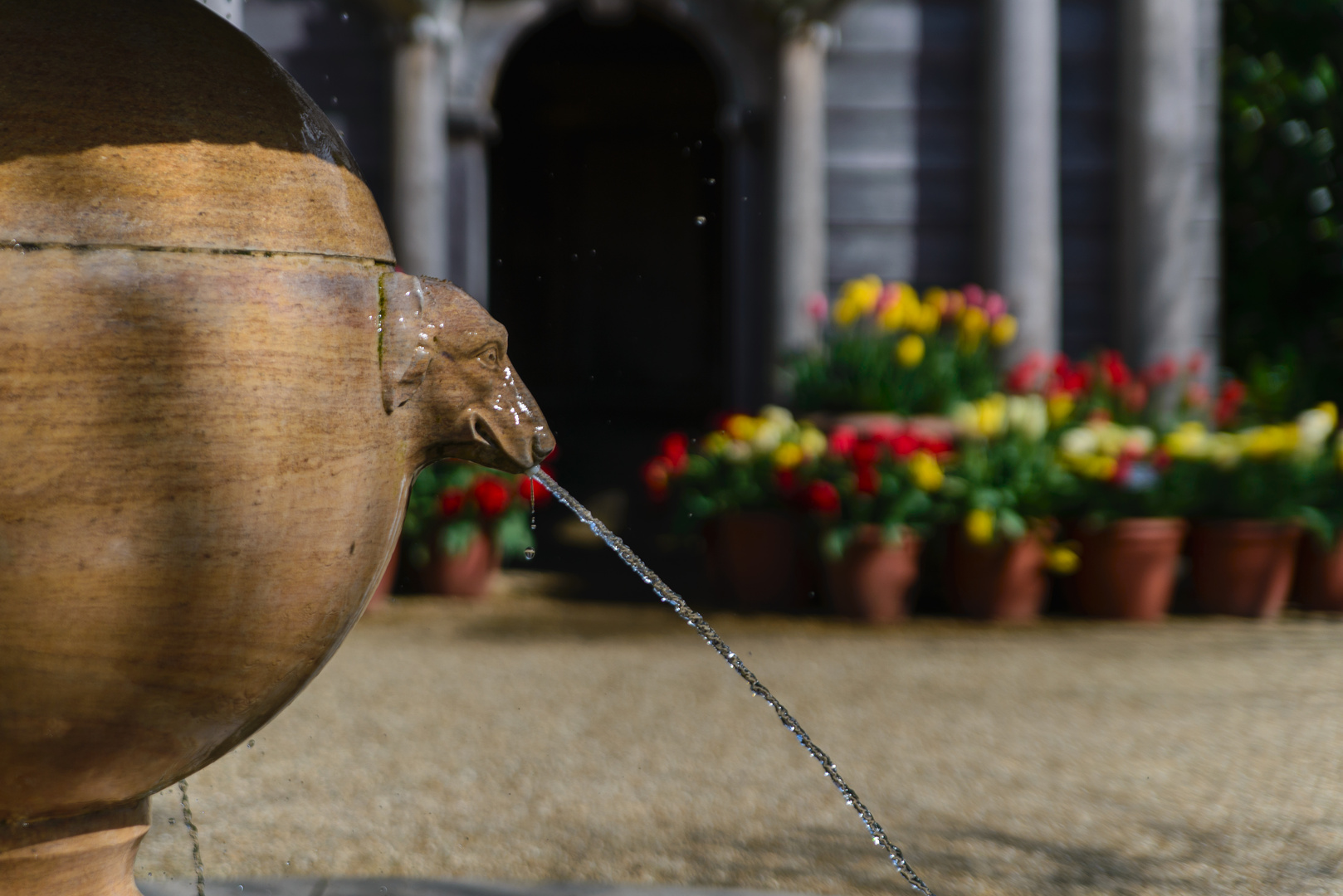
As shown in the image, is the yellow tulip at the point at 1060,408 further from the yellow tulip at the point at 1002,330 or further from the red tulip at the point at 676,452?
the red tulip at the point at 676,452

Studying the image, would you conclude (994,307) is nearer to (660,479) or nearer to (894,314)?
(894,314)

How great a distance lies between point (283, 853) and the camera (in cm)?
302

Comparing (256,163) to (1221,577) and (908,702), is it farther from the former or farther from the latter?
(1221,577)

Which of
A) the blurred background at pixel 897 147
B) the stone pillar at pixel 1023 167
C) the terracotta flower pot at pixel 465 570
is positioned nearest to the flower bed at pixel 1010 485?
the stone pillar at pixel 1023 167

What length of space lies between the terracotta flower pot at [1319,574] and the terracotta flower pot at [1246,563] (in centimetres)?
16

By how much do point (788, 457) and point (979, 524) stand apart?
3.13 ft

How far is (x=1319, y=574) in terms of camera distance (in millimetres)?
6207

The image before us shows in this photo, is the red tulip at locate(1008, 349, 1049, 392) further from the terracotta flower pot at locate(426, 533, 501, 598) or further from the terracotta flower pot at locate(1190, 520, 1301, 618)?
the terracotta flower pot at locate(426, 533, 501, 598)

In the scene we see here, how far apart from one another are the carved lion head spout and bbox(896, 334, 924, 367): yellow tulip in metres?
4.45

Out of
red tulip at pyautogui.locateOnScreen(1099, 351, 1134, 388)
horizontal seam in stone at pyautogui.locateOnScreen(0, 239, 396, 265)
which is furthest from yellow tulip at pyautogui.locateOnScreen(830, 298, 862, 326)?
horizontal seam in stone at pyautogui.locateOnScreen(0, 239, 396, 265)

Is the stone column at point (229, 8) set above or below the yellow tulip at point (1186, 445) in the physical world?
above

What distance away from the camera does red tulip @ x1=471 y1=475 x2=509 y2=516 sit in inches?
243

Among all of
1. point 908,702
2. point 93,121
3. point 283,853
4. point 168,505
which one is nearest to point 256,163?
point 93,121

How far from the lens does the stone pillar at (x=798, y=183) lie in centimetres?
699
